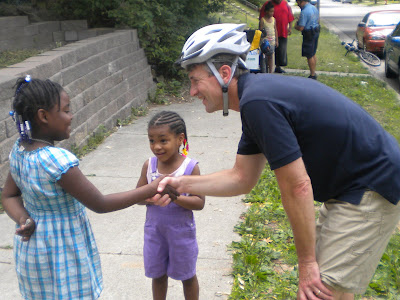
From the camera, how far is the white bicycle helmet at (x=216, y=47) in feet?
8.19

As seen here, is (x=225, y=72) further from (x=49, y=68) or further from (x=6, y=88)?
(x=49, y=68)

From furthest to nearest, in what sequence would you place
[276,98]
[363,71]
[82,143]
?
[363,71], [82,143], [276,98]

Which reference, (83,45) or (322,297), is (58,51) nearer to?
(83,45)

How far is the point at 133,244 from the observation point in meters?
4.49

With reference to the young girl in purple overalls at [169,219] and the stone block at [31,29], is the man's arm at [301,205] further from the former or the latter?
the stone block at [31,29]

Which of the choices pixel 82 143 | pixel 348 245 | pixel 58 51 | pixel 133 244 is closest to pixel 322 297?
pixel 348 245

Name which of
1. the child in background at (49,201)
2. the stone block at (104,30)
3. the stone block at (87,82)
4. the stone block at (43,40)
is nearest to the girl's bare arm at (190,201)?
the child in background at (49,201)

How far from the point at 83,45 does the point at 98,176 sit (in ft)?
7.57

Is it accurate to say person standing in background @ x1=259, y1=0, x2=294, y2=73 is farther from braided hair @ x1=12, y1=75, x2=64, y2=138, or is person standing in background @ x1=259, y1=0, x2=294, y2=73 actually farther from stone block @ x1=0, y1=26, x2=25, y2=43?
braided hair @ x1=12, y1=75, x2=64, y2=138

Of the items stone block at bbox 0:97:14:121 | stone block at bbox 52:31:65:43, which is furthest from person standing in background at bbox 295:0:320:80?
stone block at bbox 0:97:14:121

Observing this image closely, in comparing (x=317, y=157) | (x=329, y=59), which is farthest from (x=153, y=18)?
(x=317, y=157)

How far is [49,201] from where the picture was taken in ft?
8.17

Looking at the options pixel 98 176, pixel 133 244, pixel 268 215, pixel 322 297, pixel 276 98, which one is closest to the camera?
pixel 276 98

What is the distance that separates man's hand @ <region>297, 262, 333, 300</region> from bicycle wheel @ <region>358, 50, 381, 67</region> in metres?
14.4
